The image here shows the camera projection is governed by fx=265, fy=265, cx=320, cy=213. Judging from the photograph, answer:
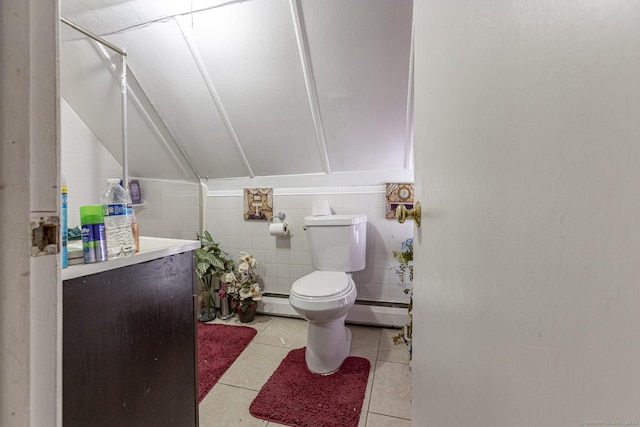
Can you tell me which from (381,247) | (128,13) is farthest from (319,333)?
(128,13)

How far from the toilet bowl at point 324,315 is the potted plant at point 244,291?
68 centimetres

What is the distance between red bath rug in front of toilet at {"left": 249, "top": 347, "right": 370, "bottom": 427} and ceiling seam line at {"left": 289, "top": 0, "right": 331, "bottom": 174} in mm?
1380

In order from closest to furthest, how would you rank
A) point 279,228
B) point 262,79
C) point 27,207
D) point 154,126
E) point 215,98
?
1. point 27,207
2. point 262,79
3. point 215,98
4. point 154,126
5. point 279,228

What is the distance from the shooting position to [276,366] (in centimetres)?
153

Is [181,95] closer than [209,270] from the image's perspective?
Yes

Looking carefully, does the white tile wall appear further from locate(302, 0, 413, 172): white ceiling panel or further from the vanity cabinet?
the vanity cabinet

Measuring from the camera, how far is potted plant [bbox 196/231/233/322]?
212 centimetres

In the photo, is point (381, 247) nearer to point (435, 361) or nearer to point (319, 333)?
point (319, 333)

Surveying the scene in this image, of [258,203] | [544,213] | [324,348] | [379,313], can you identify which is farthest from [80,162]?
[544,213]

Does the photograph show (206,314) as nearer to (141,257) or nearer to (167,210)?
(167,210)

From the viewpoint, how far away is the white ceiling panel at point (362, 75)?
1317 millimetres

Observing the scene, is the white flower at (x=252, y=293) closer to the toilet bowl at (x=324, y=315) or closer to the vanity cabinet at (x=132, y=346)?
the toilet bowl at (x=324, y=315)

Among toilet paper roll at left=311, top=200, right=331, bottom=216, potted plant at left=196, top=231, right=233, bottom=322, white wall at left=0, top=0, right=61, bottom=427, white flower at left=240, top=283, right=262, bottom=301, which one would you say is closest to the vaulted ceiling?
toilet paper roll at left=311, top=200, right=331, bottom=216

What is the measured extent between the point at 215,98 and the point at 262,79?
370mm
